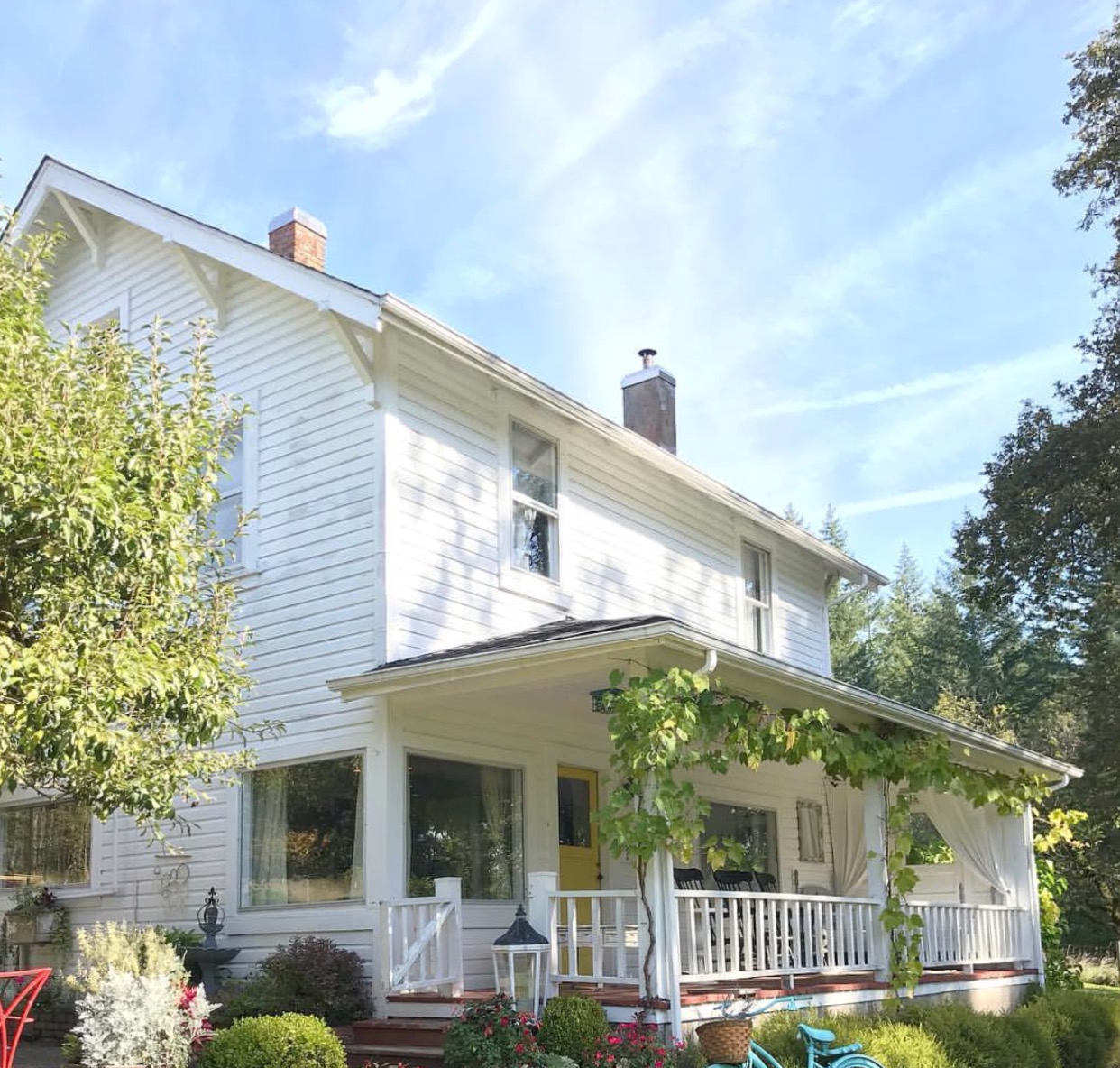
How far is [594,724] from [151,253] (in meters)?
7.05

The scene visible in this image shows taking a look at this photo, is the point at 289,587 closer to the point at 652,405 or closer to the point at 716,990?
the point at 716,990

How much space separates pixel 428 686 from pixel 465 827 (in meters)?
1.92

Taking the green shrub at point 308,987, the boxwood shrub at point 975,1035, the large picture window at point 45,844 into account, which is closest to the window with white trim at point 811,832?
the boxwood shrub at point 975,1035

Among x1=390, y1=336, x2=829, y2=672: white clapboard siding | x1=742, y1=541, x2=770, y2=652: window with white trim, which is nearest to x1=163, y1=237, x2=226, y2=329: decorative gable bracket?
x1=390, y1=336, x2=829, y2=672: white clapboard siding

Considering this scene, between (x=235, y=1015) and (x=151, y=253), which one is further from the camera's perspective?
(x=151, y=253)

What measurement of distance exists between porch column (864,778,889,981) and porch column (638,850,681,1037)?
326cm

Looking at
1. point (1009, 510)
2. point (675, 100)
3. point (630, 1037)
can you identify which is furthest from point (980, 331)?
point (630, 1037)

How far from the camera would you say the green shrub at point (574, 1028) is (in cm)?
827

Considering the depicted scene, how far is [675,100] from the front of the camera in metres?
14.1

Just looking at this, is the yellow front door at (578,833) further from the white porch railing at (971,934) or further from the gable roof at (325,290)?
the gable roof at (325,290)

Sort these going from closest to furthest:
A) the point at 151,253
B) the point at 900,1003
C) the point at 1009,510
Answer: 1. the point at 900,1003
2. the point at 151,253
3. the point at 1009,510

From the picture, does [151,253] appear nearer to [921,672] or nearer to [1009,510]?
[1009,510]

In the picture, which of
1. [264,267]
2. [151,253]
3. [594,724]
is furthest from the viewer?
[151,253]

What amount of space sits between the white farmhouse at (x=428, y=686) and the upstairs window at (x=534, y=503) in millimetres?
36
